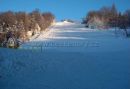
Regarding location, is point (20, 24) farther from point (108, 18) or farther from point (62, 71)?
point (62, 71)

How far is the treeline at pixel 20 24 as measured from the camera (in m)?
29.6

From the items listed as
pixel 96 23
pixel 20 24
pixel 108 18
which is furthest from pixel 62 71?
pixel 96 23

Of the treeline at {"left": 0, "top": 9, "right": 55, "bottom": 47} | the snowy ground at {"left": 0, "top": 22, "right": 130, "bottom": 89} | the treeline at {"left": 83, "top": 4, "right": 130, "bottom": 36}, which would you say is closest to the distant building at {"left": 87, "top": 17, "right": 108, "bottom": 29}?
the treeline at {"left": 83, "top": 4, "right": 130, "bottom": 36}

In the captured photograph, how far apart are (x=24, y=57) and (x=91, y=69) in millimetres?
3030

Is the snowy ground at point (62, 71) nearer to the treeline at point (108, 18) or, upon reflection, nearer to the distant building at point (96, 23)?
the treeline at point (108, 18)

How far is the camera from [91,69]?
12.9 m

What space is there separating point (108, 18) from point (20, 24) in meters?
16.2

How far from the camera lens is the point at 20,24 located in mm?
35469

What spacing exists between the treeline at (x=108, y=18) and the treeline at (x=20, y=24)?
→ 299 inches

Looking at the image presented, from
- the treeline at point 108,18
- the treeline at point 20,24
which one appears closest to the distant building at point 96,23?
the treeline at point 108,18

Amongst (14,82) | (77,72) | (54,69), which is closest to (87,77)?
(77,72)

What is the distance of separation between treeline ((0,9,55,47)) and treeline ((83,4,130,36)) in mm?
7600

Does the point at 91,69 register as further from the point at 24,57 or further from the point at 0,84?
the point at 0,84

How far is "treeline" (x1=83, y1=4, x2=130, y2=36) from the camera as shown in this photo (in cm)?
3916
